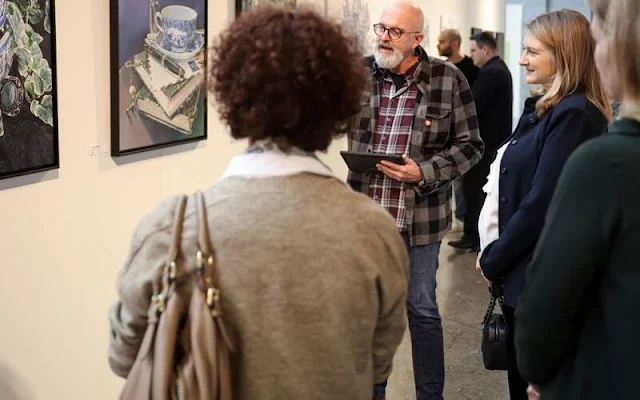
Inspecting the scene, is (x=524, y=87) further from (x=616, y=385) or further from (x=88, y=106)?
(x=616, y=385)

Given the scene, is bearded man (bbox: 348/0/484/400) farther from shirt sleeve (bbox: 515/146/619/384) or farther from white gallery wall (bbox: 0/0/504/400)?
shirt sleeve (bbox: 515/146/619/384)

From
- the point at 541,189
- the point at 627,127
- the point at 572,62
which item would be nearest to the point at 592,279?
the point at 627,127

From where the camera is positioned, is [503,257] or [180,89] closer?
[503,257]

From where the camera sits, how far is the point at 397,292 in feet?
4.80

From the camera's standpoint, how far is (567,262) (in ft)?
4.47

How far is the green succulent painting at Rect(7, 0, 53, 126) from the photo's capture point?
88.7 inches

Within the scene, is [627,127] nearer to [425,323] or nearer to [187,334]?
[187,334]

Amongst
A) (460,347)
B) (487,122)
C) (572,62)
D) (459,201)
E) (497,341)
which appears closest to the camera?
(572,62)

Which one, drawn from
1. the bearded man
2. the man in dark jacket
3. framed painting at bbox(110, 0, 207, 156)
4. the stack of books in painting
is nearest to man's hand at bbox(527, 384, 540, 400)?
the bearded man

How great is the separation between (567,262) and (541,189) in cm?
109

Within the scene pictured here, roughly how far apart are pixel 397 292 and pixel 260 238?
30cm

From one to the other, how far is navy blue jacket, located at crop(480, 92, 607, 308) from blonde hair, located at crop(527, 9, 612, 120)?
0.03 m

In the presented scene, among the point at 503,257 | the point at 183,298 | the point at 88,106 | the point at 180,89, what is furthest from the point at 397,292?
the point at 180,89

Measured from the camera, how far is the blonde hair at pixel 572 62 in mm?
2426
